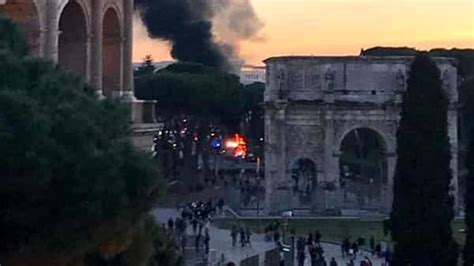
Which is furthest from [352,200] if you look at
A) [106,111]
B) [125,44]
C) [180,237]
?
[106,111]

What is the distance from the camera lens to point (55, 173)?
839 cm

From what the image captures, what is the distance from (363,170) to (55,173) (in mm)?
51640

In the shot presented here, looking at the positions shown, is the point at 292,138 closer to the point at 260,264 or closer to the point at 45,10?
the point at 260,264

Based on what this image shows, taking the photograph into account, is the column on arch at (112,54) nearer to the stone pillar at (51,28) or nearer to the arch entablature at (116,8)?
the arch entablature at (116,8)

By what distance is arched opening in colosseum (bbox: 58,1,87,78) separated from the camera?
16.0m

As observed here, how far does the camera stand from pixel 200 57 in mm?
80688

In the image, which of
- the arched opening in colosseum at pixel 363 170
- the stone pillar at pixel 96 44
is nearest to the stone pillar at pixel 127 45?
the stone pillar at pixel 96 44

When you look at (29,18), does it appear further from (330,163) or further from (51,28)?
(330,163)

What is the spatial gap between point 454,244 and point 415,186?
1.60 meters

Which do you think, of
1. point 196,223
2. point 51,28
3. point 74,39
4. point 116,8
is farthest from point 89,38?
point 196,223

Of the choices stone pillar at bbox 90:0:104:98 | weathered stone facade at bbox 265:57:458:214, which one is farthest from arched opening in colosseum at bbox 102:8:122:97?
weathered stone facade at bbox 265:57:458:214

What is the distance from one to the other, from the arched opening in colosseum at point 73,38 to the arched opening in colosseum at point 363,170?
29.6m

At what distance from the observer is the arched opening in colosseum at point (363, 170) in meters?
46.3

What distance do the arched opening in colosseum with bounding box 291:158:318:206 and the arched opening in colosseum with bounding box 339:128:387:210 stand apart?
4.23 ft
